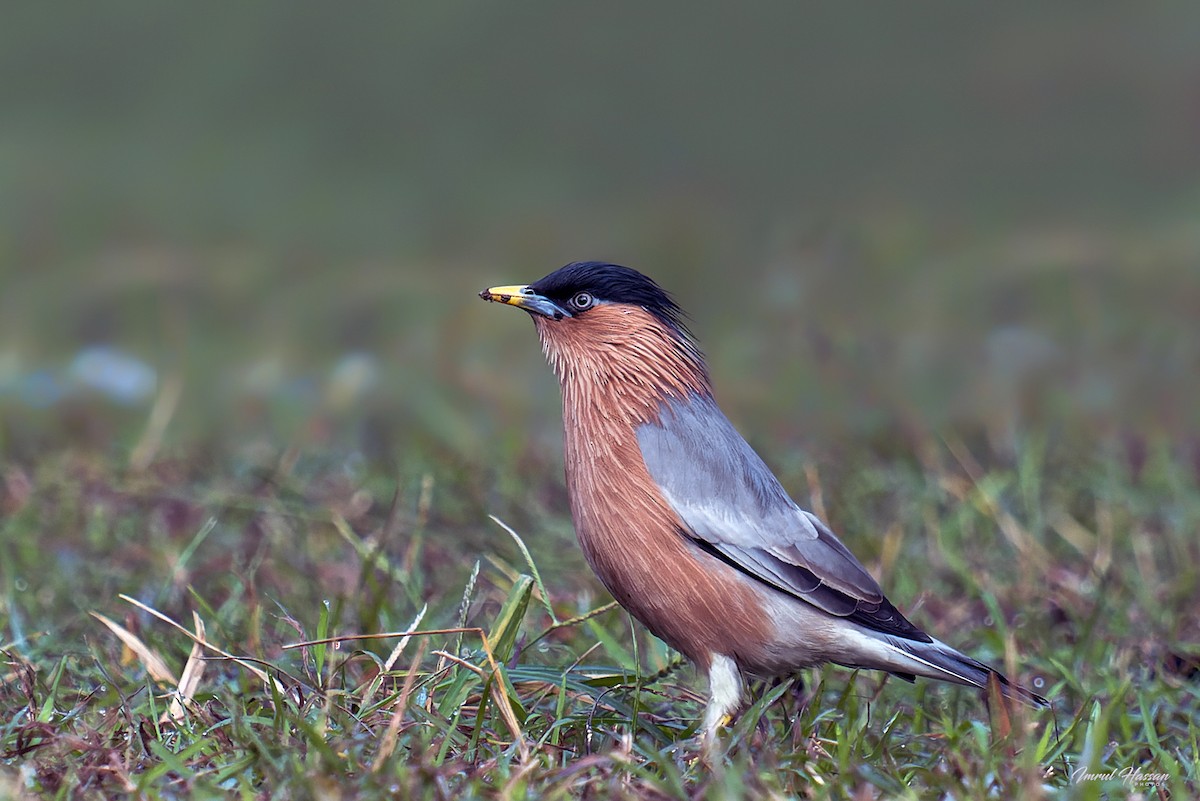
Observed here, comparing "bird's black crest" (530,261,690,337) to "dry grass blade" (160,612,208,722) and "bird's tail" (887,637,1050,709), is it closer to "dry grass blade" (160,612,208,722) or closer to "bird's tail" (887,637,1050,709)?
"bird's tail" (887,637,1050,709)

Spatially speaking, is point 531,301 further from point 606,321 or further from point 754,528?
point 754,528

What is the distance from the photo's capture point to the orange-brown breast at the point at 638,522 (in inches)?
160

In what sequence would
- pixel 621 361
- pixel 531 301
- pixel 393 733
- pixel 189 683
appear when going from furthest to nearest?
pixel 531 301 → pixel 621 361 → pixel 189 683 → pixel 393 733

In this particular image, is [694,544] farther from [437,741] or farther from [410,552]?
[410,552]

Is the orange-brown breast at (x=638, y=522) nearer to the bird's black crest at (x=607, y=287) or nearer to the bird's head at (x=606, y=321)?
the bird's head at (x=606, y=321)

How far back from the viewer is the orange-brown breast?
407cm

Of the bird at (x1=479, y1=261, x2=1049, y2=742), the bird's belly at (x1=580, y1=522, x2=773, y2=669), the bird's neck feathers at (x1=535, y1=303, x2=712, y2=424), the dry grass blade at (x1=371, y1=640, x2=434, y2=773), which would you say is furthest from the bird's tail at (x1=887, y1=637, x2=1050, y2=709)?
the dry grass blade at (x1=371, y1=640, x2=434, y2=773)

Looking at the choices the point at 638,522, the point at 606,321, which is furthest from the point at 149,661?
the point at 606,321

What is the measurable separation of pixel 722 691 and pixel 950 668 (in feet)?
2.00

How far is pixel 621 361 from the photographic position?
179 inches

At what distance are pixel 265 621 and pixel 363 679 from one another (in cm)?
85

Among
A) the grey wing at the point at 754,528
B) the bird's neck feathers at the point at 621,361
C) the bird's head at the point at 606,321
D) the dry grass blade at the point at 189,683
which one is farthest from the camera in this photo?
the bird's head at the point at 606,321

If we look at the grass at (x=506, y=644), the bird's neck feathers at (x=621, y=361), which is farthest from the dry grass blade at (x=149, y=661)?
the bird's neck feathers at (x=621, y=361)

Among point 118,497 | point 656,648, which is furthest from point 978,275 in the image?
point 118,497
